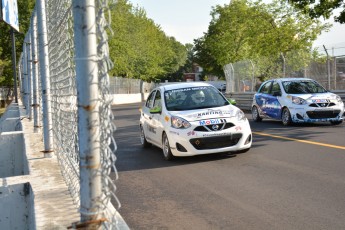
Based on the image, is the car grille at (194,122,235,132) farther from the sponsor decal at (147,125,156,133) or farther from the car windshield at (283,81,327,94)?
the car windshield at (283,81,327,94)

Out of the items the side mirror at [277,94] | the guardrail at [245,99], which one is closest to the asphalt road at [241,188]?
the side mirror at [277,94]

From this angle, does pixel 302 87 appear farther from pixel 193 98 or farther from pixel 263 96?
pixel 193 98

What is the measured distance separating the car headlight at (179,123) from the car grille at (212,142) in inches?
12.4

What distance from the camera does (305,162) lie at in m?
7.97

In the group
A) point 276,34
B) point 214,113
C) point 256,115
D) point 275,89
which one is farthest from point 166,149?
point 276,34

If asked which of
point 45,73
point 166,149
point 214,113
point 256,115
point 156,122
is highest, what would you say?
point 45,73

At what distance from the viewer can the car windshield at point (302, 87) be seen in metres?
14.6

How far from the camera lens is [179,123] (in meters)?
8.84

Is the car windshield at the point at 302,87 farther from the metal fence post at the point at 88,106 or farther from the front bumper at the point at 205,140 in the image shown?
the metal fence post at the point at 88,106

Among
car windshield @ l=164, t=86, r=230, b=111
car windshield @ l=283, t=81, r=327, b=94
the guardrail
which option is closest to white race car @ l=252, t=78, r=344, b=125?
car windshield @ l=283, t=81, r=327, b=94

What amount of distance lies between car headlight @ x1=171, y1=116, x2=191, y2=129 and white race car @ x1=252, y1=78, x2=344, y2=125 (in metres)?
6.16

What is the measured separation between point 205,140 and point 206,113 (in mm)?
579

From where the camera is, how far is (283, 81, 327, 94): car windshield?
47.8 ft

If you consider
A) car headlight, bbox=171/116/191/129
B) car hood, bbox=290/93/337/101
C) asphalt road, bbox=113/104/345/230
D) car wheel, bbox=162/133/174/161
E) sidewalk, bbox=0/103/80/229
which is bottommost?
asphalt road, bbox=113/104/345/230
